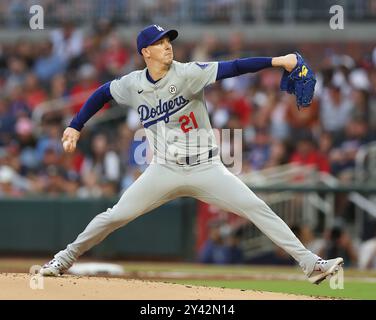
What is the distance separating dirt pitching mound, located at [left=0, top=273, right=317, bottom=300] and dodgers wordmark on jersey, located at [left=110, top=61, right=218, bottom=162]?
935 millimetres

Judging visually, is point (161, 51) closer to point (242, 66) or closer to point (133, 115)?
point (242, 66)

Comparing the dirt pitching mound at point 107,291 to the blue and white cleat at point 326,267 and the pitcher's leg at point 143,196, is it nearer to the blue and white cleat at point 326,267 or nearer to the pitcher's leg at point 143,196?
the blue and white cleat at point 326,267

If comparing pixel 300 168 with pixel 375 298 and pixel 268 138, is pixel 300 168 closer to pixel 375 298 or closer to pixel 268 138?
pixel 268 138

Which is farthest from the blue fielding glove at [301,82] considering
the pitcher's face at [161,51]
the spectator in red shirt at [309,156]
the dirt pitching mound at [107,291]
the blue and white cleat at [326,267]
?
the spectator in red shirt at [309,156]

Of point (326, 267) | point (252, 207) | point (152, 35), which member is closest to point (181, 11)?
point (152, 35)

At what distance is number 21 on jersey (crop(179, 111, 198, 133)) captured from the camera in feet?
25.0

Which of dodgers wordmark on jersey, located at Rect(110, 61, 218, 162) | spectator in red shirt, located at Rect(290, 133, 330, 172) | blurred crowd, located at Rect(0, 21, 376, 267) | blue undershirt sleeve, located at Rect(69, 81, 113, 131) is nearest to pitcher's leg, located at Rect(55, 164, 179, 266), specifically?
dodgers wordmark on jersey, located at Rect(110, 61, 218, 162)

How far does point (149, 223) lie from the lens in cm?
1427

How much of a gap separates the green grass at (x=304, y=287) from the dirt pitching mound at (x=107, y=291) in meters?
1.73

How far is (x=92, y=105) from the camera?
7.93m

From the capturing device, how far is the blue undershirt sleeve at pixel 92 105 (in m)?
7.89

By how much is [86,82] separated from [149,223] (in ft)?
11.1

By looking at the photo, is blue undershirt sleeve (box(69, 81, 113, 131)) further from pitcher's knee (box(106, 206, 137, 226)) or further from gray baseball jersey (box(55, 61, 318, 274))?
pitcher's knee (box(106, 206, 137, 226))
